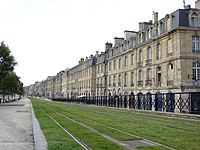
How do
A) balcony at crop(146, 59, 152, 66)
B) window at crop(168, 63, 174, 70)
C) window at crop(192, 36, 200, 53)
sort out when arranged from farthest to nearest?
balcony at crop(146, 59, 152, 66) < window at crop(168, 63, 174, 70) < window at crop(192, 36, 200, 53)

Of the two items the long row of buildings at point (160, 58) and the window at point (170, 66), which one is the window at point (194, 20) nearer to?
the long row of buildings at point (160, 58)

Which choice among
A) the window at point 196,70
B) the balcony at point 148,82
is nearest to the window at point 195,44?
the window at point 196,70

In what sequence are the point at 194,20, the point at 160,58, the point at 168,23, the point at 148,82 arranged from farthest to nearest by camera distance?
the point at 148,82
the point at 160,58
the point at 168,23
the point at 194,20

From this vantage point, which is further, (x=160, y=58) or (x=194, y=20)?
(x=160, y=58)

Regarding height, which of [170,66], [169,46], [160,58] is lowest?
[170,66]

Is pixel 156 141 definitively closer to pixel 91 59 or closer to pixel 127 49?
pixel 127 49

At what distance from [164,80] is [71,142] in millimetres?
26021

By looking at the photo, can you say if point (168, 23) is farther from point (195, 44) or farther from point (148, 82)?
point (148, 82)

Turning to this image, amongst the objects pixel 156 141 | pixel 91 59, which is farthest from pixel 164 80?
pixel 91 59

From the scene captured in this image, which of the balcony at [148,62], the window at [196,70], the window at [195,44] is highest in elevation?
the window at [195,44]

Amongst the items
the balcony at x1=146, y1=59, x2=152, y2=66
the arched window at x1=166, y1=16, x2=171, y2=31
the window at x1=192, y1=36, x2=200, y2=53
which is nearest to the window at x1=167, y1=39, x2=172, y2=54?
the arched window at x1=166, y1=16, x2=171, y2=31

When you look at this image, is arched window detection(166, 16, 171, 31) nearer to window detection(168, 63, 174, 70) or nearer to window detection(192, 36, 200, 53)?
window detection(192, 36, 200, 53)

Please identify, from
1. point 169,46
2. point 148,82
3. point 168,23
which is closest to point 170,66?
point 169,46

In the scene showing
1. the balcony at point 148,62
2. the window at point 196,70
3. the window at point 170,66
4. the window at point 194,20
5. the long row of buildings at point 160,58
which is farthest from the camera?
the balcony at point 148,62
